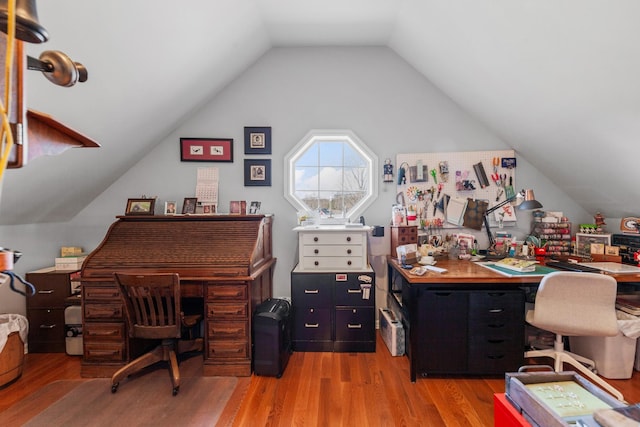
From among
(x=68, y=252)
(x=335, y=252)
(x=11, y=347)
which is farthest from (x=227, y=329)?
(x=68, y=252)

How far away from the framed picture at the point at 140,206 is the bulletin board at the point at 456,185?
8.05ft

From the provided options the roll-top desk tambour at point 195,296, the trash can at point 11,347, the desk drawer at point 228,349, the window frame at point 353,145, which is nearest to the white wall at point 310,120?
the window frame at point 353,145

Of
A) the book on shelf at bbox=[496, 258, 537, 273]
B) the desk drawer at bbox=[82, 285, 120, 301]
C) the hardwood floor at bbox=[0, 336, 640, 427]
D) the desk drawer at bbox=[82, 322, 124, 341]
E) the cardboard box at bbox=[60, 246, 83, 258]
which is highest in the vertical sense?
the cardboard box at bbox=[60, 246, 83, 258]

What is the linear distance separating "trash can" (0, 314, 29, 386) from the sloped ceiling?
0.89 meters

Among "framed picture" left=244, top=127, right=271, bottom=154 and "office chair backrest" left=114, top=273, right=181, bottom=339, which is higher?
"framed picture" left=244, top=127, right=271, bottom=154

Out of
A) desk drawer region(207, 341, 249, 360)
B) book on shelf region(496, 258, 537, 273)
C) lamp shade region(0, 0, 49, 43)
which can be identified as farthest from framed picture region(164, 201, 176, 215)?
book on shelf region(496, 258, 537, 273)

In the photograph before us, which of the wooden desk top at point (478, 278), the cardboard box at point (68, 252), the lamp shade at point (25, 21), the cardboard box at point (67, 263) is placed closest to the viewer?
the lamp shade at point (25, 21)

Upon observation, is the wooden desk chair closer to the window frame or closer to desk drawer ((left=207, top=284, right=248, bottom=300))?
desk drawer ((left=207, top=284, right=248, bottom=300))

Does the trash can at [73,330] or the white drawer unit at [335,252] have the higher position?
the white drawer unit at [335,252]

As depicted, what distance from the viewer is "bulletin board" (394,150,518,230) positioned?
2922 millimetres

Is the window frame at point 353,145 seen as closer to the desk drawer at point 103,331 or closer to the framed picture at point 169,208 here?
the framed picture at point 169,208

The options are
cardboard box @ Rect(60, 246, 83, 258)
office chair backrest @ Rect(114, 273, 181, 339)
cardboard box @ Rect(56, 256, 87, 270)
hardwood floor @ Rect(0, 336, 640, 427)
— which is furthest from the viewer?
cardboard box @ Rect(60, 246, 83, 258)

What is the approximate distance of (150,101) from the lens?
2.32 m

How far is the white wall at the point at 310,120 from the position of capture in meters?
2.97
